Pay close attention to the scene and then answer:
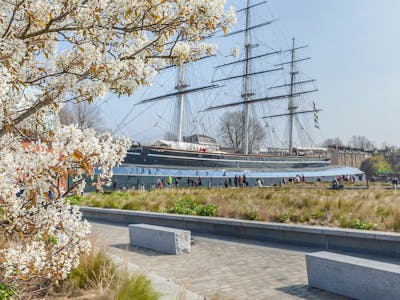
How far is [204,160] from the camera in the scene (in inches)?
2128

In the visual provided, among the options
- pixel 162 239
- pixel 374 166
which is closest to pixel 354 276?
pixel 162 239

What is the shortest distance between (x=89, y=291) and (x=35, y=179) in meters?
2.95

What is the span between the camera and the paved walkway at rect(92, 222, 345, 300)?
18.9 feet

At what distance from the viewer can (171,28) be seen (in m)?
4.30

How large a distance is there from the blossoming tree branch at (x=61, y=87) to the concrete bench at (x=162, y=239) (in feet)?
14.7

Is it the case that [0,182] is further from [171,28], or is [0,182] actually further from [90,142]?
[171,28]

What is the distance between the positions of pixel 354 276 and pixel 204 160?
48827mm

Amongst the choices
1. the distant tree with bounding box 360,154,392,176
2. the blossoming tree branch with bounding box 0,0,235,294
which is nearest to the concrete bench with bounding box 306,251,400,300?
the blossoming tree branch with bounding box 0,0,235,294

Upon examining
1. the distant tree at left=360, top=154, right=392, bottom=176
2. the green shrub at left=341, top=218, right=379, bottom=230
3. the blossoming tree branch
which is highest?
the distant tree at left=360, top=154, right=392, bottom=176

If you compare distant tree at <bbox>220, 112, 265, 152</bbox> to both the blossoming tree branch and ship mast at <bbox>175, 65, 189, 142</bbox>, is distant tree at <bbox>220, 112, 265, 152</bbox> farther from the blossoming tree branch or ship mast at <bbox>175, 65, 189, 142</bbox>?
the blossoming tree branch

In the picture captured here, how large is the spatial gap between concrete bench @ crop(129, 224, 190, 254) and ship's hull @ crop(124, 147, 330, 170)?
36.7 m

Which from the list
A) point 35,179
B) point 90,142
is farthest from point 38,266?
point 90,142

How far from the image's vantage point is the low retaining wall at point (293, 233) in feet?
26.1

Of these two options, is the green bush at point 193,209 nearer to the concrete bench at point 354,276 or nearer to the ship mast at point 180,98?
the concrete bench at point 354,276
